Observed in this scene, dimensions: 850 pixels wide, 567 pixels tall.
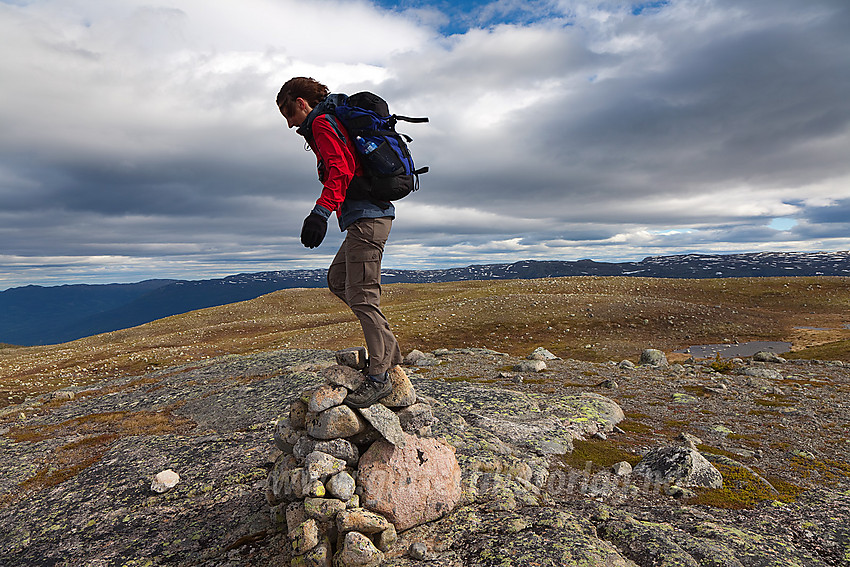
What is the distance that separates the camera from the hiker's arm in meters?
6.79

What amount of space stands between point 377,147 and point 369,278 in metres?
2.47

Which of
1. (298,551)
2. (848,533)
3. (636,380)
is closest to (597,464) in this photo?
(848,533)

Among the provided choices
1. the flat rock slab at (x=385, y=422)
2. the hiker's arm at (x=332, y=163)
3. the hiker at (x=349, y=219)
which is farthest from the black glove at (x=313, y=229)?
the flat rock slab at (x=385, y=422)

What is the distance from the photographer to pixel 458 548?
7.02 metres

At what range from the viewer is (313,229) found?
673 centimetres

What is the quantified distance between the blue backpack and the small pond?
152ft

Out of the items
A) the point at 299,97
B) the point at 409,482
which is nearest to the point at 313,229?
the point at 299,97

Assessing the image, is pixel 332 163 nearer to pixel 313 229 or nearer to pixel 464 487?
pixel 313 229

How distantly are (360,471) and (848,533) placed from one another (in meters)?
9.53

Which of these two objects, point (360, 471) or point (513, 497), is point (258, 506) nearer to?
point (360, 471)

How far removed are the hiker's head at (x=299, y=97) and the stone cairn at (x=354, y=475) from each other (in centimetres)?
535

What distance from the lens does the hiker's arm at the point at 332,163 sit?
679cm

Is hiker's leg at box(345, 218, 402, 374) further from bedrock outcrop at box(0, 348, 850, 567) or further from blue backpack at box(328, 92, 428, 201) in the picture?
bedrock outcrop at box(0, 348, 850, 567)

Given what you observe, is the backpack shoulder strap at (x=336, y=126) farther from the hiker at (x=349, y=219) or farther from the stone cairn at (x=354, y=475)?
the stone cairn at (x=354, y=475)
